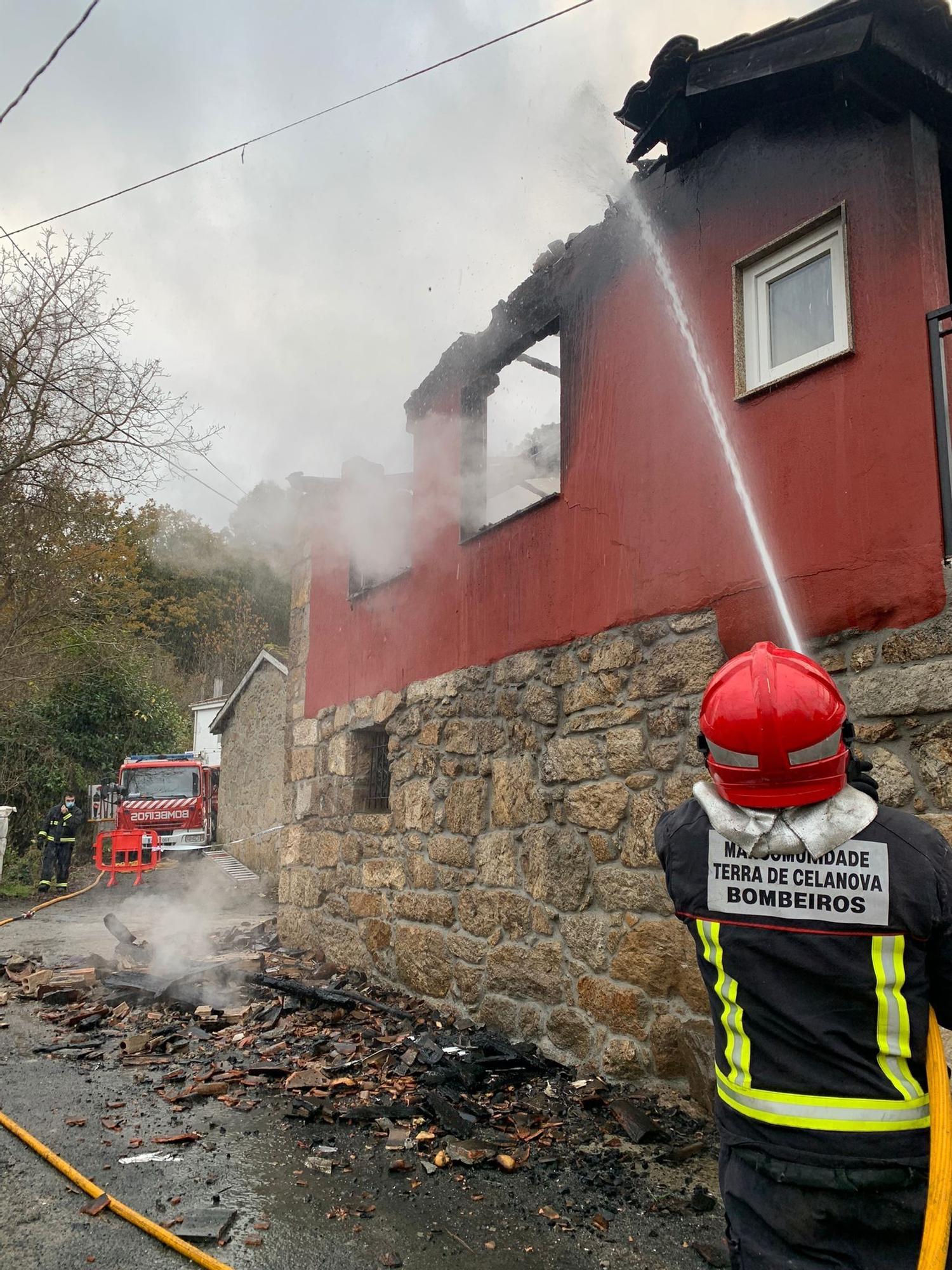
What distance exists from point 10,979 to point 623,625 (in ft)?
22.0

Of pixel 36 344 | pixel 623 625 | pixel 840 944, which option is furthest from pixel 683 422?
pixel 36 344

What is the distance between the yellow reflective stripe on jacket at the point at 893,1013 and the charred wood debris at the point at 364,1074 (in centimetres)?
200

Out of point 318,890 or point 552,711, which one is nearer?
point 552,711

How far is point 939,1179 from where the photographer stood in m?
1.58

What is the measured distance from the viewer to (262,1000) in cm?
671

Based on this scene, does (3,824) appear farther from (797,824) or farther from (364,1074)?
(797,824)

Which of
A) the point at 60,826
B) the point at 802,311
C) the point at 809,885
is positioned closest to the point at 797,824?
the point at 809,885

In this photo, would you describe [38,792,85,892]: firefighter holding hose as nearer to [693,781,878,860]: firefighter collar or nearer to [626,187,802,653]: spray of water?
[626,187,802,653]: spray of water

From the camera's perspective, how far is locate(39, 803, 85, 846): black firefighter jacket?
1580cm

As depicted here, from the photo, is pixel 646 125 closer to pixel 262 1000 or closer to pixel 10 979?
pixel 262 1000

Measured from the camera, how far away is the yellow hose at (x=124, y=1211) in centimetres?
310

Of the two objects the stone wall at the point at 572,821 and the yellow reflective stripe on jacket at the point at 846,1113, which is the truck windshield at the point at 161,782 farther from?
the yellow reflective stripe on jacket at the point at 846,1113

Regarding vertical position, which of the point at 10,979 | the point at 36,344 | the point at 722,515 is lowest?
the point at 10,979

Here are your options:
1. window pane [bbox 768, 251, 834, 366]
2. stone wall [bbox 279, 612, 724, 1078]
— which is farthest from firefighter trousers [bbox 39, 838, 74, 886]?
window pane [bbox 768, 251, 834, 366]
